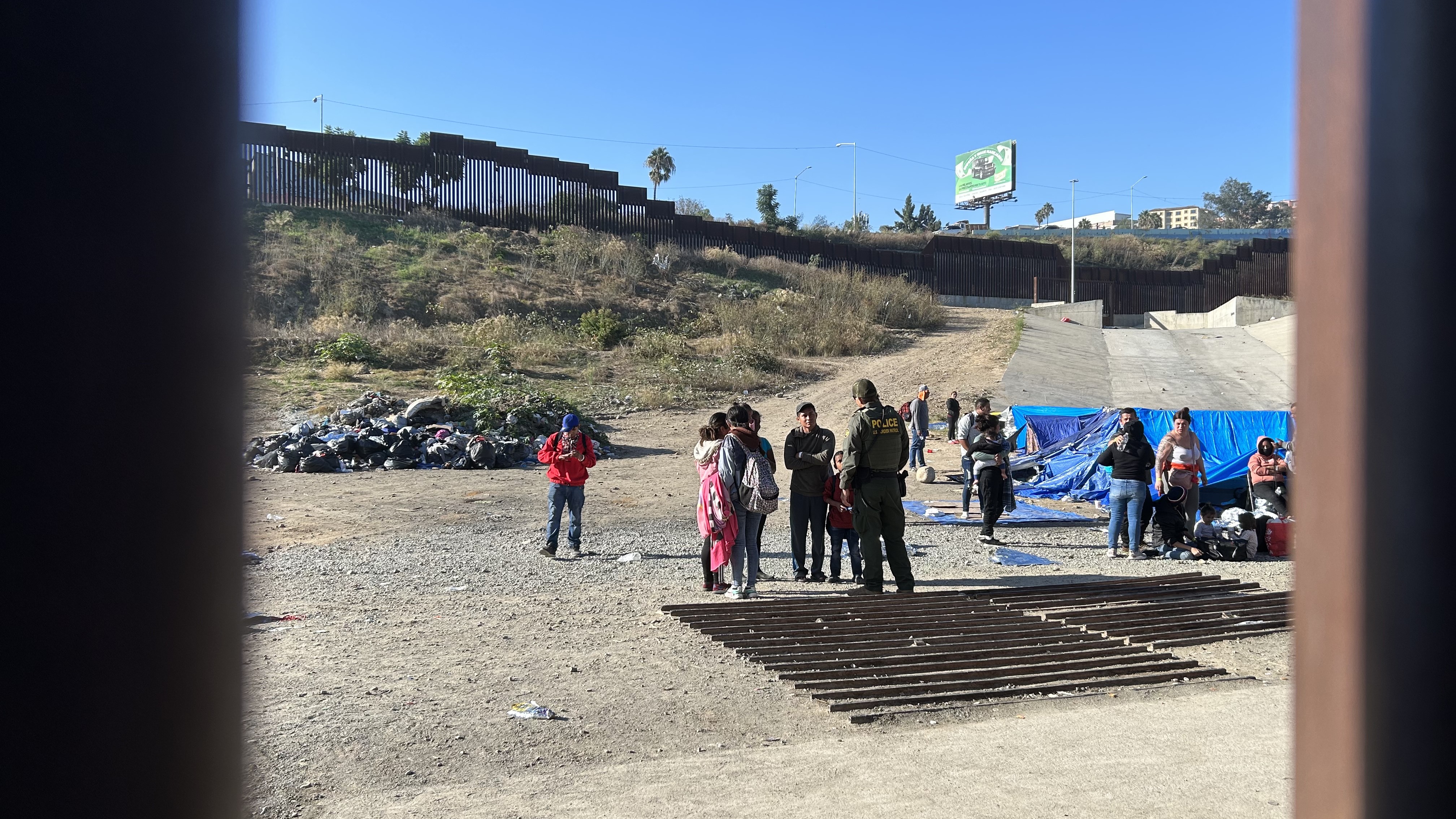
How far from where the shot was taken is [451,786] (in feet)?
14.9

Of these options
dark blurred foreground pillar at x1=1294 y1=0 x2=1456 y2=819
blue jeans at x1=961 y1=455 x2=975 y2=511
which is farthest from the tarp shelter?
dark blurred foreground pillar at x1=1294 y1=0 x2=1456 y2=819

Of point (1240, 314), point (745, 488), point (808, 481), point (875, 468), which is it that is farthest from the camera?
point (1240, 314)

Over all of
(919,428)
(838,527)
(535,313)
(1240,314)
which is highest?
(1240,314)

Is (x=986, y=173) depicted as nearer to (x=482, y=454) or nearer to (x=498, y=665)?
(x=482, y=454)

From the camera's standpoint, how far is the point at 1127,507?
434 inches

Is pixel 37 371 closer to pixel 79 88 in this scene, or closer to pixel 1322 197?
pixel 79 88

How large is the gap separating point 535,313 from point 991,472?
2284cm

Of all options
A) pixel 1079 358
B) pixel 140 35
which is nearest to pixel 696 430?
pixel 1079 358

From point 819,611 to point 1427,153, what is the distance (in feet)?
24.6

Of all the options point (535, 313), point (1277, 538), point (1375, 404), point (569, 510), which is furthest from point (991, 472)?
point (535, 313)

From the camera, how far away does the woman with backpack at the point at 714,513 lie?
864 centimetres

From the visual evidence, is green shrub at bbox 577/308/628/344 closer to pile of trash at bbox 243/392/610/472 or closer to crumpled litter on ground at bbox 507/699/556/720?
pile of trash at bbox 243/392/610/472

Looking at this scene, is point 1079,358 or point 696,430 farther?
point 1079,358

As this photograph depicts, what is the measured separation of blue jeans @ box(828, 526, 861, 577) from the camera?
31.3 ft
